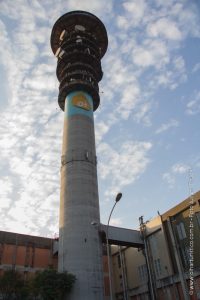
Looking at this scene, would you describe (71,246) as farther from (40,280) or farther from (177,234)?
(177,234)

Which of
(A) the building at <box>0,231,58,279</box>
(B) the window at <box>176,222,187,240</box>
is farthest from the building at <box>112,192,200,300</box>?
(A) the building at <box>0,231,58,279</box>

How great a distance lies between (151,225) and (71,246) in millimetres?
15327

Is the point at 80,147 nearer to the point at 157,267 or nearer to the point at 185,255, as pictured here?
the point at 157,267

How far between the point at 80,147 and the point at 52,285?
21.8 metres

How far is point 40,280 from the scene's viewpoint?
34.9 m

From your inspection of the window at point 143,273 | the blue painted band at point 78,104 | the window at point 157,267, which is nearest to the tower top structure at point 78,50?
the blue painted band at point 78,104

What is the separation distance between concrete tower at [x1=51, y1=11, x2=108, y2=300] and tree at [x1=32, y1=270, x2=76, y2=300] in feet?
6.53

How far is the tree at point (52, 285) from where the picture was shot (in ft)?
112

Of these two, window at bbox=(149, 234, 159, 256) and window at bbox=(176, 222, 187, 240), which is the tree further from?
window at bbox=(176, 222, 187, 240)

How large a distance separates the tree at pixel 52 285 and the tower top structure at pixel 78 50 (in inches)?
1293

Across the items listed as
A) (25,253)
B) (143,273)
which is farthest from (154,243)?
(25,253)

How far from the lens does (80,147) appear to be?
48.4 metres

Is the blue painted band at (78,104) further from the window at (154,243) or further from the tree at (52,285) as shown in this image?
the tree at (52,285)

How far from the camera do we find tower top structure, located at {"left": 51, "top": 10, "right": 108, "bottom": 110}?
55.6 m
